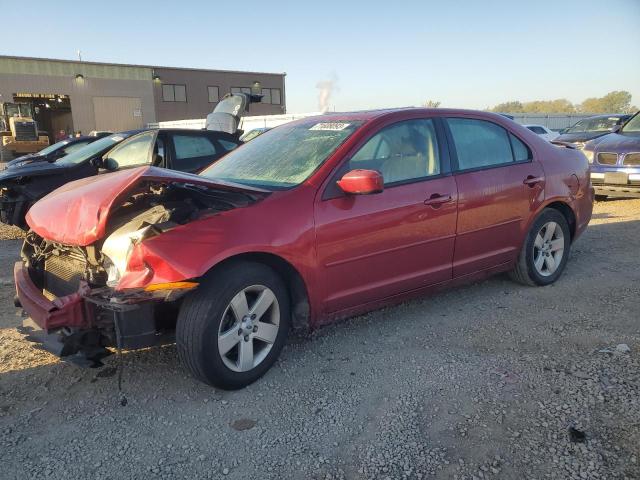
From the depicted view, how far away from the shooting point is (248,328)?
298 cm

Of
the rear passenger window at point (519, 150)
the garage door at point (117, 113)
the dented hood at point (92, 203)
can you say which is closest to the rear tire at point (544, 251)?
the rear passenger window at point (519, 150)

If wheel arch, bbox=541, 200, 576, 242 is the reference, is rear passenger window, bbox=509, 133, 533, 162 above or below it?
above

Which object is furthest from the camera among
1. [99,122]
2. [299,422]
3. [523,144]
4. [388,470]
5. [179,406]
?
[99,122]

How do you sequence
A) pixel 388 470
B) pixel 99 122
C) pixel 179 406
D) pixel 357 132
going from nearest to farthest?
pixel 388 470 < pixel 179 406 < pixel 357 132 < pixel 99 122

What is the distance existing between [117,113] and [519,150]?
39.5 meters

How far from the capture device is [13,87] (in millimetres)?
34000

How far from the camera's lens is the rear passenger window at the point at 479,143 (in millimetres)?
4078

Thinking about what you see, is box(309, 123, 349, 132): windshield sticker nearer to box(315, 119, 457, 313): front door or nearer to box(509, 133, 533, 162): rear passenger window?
box(315, 119, 457, 313): front door

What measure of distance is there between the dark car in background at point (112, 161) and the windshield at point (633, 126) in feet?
24.0

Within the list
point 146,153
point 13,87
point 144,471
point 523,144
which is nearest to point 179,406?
point 144,471

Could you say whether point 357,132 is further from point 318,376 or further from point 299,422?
point 299,422

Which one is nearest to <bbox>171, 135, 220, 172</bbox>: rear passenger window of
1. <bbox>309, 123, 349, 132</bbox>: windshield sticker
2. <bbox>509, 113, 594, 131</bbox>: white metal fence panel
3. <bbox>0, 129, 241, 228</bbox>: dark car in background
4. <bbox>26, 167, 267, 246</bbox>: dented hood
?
<bbox>0, 129, 241, 228</bbox>: dark car in background

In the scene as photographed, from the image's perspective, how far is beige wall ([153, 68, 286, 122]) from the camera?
40812mm

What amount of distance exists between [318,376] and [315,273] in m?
0.65
